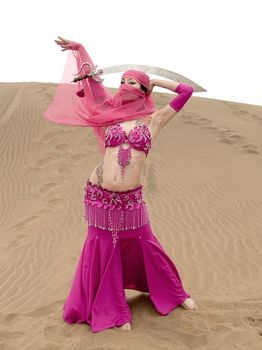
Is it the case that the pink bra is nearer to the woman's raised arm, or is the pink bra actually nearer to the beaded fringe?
the woman's raised arm

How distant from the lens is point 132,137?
12.9 feet

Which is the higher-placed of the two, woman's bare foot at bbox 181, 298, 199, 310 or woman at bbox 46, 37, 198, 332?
woman at bbox 46, 37, 198, 332

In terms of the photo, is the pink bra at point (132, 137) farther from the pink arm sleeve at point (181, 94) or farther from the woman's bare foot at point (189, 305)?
the woman's bare foot at point (189, 305)

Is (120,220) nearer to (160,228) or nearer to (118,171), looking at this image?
(118,171)

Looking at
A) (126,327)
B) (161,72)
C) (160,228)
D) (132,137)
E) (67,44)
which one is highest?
(67,44)

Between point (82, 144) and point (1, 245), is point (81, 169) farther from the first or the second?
point (1, 245)

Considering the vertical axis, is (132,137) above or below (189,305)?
above

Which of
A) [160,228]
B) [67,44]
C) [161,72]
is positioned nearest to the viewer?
[161,72]

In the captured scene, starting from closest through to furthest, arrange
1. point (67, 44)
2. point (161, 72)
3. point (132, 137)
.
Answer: point (132, 137) → point (161, 72) → point (67, 44)

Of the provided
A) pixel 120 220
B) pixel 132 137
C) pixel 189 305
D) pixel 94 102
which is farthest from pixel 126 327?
pixel 94 102

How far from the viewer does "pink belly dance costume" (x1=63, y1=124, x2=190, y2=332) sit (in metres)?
4.02

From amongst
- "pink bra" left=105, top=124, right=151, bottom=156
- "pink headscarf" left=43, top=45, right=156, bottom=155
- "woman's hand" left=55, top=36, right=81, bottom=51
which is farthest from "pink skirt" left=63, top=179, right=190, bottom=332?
"woman's hand" left=55, top=36, right=81, bottom=51

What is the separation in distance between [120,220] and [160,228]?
14.9ft

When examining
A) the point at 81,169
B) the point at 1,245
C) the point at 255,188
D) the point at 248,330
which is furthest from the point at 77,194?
the point at 248,330
